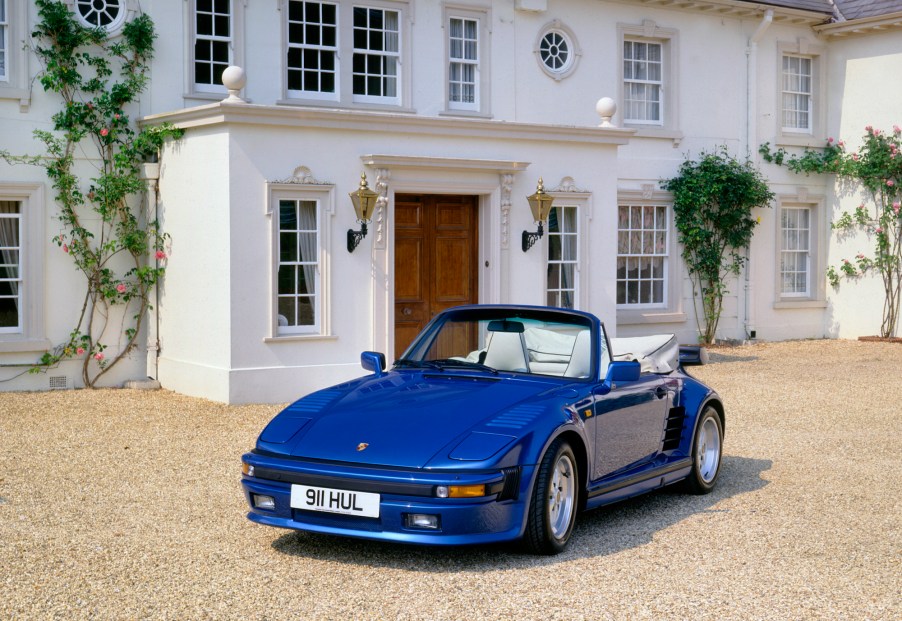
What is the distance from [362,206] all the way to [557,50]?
5.80 meters

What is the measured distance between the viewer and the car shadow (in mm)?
6324

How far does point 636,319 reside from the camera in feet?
60.7

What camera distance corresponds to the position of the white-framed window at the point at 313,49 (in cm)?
1561

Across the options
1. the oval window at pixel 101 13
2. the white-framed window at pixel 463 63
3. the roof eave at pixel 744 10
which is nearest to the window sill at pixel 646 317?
the white-framed window at pixel 463 63

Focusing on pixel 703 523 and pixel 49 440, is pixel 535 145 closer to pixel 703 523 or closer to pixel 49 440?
pixel 49 440

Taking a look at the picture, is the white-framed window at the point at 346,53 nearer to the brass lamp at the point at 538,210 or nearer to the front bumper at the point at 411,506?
the brass lamp at the point at 538,210

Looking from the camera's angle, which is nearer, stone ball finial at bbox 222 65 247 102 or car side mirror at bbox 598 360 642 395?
car side mirror at bbox 598 360 642 395

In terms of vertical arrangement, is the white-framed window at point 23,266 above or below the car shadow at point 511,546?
above

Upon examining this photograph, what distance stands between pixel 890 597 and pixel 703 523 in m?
1.71

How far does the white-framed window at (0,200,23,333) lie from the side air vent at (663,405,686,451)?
8.83 meters

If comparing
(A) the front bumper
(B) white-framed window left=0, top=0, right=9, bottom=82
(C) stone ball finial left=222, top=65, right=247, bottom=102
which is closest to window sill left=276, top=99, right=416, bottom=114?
(C) stone ball finial left=222, top=65, right=247, bottom=102

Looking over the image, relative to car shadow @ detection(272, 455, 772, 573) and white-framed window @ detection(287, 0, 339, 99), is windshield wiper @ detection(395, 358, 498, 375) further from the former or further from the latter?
white-framed window @ detection(287, 0, 339, 99)

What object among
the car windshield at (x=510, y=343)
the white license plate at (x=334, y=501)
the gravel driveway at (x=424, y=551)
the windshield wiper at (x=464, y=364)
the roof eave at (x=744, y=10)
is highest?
the roof eave at (x=744, y=10)

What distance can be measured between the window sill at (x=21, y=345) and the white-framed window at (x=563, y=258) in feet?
20.9
